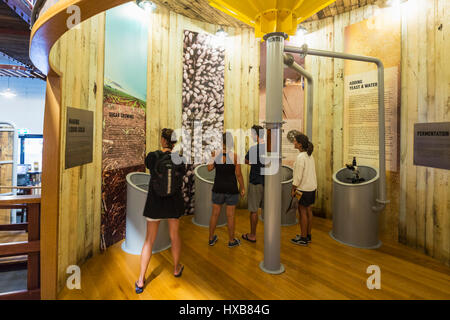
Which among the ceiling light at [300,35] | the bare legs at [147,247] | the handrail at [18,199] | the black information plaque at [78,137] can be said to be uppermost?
the ceiling light at [300,35]

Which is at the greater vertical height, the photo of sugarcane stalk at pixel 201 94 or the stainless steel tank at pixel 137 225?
the photo of sugarcane stalk at pixel 201 94

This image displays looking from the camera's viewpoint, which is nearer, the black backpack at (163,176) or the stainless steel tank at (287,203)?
the black backpack at (163,176)

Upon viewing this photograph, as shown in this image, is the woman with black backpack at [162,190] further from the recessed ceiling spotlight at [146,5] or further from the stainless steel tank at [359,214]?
the recessed ceiling spotlight at [146,5]

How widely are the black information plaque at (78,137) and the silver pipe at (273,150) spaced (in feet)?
5.76

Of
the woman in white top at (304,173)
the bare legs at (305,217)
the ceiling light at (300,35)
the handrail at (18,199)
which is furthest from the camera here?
the ceiling light at (300,35)

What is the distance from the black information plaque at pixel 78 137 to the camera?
199cm

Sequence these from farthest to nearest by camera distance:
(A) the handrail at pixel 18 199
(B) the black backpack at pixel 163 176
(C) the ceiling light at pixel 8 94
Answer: (C) the ceiling light at pixel 8 94, (B) the black backpack at pixel 163 176, (A) the handrail at pixel 18 199

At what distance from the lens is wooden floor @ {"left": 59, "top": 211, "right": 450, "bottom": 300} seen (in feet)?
6.30

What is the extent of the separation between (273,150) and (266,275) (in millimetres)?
1197

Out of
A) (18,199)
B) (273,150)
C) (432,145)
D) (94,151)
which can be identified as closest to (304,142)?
(273,150)

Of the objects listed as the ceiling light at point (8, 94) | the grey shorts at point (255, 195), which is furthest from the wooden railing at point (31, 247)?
the ceiling light at point (8, 94)

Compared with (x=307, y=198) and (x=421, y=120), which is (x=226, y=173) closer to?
(x=307, y=198)

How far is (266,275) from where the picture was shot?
7.15ft

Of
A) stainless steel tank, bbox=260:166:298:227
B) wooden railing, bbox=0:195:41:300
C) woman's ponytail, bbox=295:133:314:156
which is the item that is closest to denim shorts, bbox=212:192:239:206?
woman's ponytail, bbox=295:133:314:156
